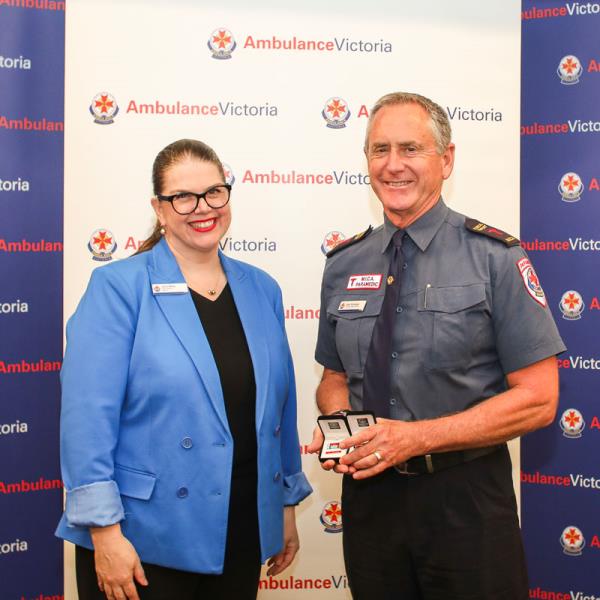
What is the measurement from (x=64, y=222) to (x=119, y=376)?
4.31ft

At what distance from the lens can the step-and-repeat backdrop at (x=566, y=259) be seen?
118 inches

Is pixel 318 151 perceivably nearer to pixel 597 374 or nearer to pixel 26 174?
pixel 26 174

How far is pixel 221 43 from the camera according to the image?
2971mm

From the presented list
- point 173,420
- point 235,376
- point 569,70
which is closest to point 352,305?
point 235,376

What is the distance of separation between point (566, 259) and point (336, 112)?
4.22 feet

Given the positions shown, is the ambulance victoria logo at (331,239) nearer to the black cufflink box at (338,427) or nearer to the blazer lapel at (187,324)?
the blazer lapel at (187,324)

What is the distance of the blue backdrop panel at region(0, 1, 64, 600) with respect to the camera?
2840 millimetres

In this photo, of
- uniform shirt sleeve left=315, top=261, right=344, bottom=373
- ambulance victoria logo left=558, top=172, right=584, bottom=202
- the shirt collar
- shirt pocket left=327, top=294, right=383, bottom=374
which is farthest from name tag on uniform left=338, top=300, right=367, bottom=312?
ambulance victoria logo left=558, top=172, right=584, bottom=202

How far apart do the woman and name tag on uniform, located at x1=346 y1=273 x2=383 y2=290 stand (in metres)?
0.34

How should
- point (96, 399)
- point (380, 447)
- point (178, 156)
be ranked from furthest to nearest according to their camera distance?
point (178, 156), point (96, 399), point (380, 447)

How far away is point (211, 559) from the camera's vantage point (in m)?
1.89

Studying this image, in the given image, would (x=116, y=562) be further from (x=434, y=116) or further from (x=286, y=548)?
(x=434, y=116)

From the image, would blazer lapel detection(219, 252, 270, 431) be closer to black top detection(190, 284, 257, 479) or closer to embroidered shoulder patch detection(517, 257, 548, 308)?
black top detection(190, 284, 257, 479)

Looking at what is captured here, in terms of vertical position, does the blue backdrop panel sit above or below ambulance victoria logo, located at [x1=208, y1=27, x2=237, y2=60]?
below
